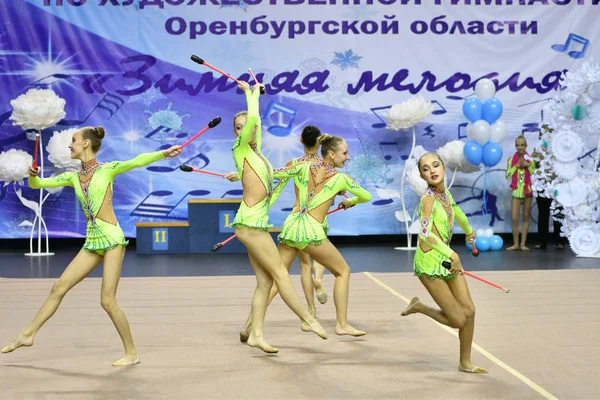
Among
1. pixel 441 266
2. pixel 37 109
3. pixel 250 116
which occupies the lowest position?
pixel 441 266

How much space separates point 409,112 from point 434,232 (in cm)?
709

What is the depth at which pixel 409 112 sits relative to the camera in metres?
11.7

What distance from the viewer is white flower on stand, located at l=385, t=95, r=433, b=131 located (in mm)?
11734

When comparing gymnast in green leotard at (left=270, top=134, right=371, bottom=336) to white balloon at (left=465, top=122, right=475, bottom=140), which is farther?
white balloon at (left=465, top=122, right=475, bottom=140)

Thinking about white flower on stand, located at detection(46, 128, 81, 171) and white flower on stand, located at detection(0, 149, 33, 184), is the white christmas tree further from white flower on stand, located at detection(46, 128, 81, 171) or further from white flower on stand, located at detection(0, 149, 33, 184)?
white flower on stand, located at detection(0, 149, 33, 184)

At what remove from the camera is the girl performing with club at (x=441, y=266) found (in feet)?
15.4

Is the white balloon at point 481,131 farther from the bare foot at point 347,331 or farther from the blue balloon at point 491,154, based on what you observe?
the bare foot at point 347,331

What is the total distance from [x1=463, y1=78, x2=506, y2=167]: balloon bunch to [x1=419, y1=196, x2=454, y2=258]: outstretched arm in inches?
270

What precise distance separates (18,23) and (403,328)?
837 cm

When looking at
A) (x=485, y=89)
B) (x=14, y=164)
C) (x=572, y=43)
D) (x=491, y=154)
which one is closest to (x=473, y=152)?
(x=491, y=154)

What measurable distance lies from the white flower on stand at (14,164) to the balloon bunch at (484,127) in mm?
5865

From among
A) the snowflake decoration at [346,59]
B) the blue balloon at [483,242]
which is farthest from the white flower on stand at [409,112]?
the blue balloon at [483,242]

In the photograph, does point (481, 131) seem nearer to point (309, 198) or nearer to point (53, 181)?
point (309, 198)

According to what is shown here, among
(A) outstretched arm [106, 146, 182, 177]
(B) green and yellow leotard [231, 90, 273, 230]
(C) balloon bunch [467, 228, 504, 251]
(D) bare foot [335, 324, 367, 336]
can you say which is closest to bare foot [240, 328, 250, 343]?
Result: (D) bare foot [335, 324, 367, 336]
